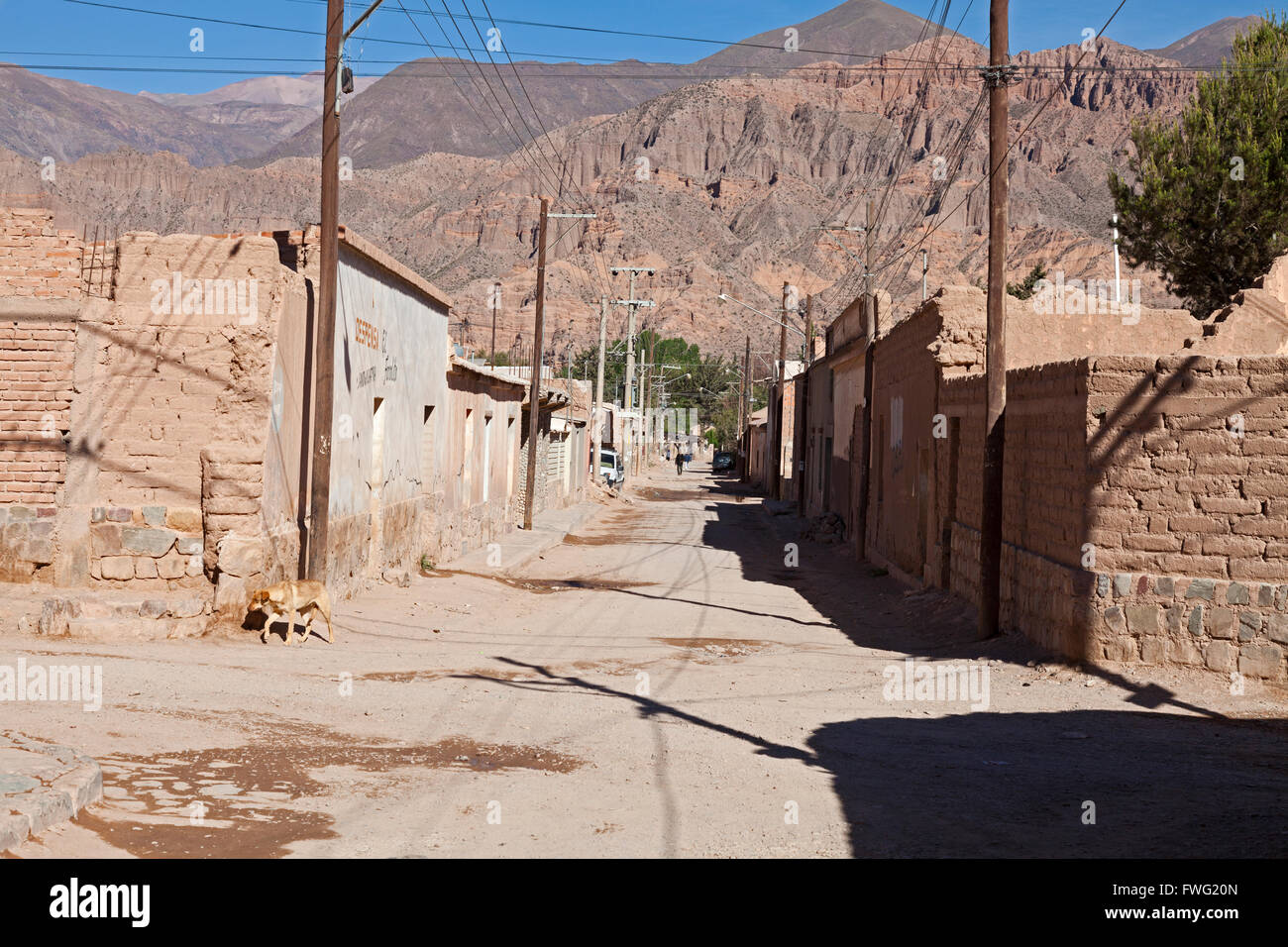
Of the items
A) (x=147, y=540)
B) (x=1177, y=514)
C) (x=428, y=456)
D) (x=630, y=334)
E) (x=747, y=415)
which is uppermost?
(x=630, y=334)

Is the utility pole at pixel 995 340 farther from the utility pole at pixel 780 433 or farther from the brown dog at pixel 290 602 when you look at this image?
the utility pole at pixel 780 433

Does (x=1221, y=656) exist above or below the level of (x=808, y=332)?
below

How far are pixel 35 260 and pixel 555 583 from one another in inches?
420

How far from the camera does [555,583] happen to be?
20766 mm

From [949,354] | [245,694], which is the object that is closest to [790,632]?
[949,354]

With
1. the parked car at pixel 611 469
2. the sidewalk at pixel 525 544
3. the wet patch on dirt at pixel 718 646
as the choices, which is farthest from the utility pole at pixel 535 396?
the parked car at pixel 611 469

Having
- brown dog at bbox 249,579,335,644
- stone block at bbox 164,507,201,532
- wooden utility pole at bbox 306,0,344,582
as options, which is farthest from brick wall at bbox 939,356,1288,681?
stone block at bbox 164,507,201,532

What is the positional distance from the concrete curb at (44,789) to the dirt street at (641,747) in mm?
97

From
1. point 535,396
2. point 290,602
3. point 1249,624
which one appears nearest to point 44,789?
point 290,602

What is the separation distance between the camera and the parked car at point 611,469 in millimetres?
53875

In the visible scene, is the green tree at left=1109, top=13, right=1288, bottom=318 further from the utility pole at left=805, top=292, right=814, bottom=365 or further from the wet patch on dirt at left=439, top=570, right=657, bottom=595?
the wet patch on dirt at left=439, top=570, right=657, bottom=595

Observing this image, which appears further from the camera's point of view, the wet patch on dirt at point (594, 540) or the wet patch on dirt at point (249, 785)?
the wet patch on dirt at point (594, 540)

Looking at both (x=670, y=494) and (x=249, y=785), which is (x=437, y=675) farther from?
(x=670, y=494)
